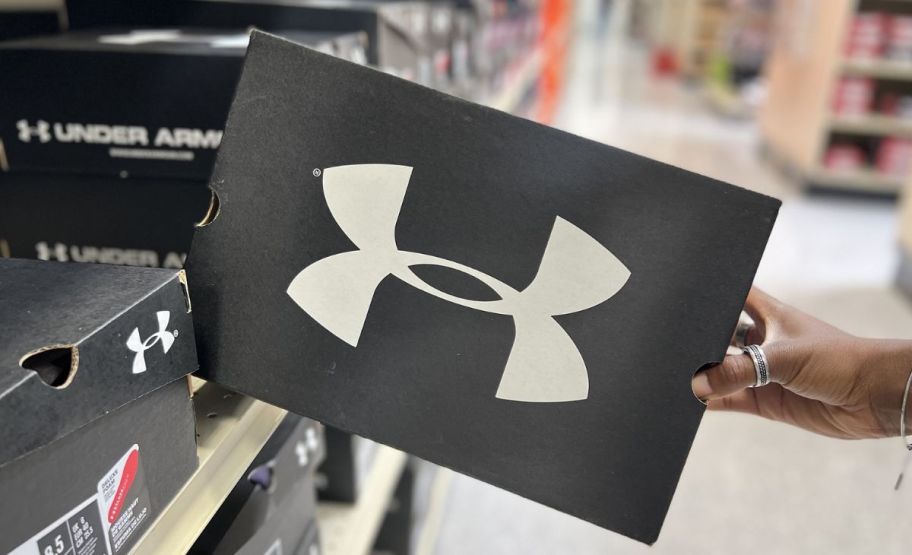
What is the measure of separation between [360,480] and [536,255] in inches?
28.0

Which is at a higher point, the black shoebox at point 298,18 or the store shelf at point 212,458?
the black shoebox at point 298,18

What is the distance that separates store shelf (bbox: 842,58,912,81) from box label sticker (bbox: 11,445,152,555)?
4.67 meters

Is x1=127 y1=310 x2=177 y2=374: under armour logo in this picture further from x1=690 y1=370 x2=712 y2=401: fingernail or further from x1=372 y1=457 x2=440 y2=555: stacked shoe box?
x1=372 y1=457 x2=440 y2=555: stacked shoe box

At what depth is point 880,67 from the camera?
13.6ft

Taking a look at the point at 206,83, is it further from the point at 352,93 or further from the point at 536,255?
the point at 536,255

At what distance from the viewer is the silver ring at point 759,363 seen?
2.08 ft

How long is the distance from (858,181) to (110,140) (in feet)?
14.9

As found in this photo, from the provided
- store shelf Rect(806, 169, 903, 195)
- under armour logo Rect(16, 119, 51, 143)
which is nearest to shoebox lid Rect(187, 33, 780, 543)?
under armour logo Rect(16, 119, 51, 143)

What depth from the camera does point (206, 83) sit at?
33.0 inches

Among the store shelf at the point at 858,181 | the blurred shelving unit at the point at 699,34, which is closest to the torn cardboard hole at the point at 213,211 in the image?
the store shelf at the point at 858,181

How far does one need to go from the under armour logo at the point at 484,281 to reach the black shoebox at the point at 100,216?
0.36m

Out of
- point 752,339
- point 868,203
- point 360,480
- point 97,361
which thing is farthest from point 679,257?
point 868,203

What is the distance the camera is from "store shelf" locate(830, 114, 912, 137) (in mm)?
4266

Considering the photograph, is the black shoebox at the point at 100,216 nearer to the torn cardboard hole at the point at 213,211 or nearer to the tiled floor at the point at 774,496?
the torn cardboard hole at the point at 213,211
